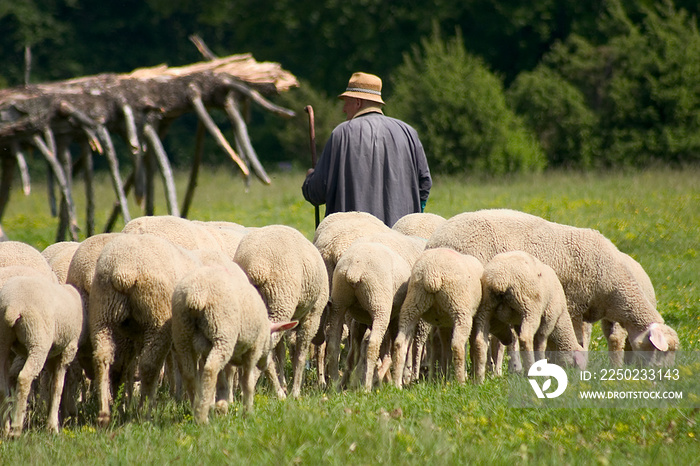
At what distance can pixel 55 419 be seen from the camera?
17.8ft

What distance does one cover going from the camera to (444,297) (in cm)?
608

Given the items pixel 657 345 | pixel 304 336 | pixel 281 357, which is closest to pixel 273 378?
pixel 304 336

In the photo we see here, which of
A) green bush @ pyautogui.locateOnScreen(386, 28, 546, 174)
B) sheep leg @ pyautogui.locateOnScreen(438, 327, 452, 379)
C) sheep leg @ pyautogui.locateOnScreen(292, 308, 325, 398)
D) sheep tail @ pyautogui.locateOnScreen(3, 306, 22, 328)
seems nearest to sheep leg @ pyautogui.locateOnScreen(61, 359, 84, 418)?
sheep tail @ pyautogui.locateOnScreen(3, 306, 22, 328)

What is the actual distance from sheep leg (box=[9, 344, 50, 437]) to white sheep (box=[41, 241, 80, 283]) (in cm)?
129

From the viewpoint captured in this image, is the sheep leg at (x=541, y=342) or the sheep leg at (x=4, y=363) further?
the sheep leg at (x=541, y=342)

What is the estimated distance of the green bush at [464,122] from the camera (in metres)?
23.6

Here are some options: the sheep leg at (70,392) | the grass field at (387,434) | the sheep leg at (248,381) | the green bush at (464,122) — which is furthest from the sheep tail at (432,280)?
the green bush at (464,122)

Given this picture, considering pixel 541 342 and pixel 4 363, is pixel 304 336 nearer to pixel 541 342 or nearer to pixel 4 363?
pixel 541 342

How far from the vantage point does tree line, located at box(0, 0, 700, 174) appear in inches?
940

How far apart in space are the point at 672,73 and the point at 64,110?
18783mm

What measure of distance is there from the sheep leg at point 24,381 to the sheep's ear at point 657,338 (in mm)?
4027

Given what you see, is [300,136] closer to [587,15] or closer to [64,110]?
[587,15]

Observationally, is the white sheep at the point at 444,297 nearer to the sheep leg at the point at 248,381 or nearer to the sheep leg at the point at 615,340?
the sheep leg at the point at 248,381

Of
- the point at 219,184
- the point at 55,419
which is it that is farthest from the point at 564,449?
the point at 219,184
